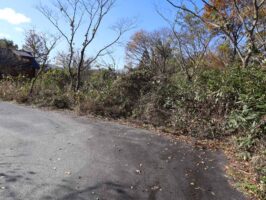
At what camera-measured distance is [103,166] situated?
606 cm

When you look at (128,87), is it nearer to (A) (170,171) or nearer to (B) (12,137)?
(B) (12,137)

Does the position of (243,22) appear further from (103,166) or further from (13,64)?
(13,64)

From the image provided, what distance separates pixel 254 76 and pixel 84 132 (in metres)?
5.12

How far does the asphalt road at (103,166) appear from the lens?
4.82 meters

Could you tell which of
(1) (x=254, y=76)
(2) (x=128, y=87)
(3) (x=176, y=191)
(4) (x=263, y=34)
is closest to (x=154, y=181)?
(3) (x=176, y=191)

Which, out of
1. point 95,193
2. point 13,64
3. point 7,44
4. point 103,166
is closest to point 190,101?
point 103,166

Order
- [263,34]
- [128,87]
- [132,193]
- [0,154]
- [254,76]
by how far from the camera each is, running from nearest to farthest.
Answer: [132,193] < [0,154] < [254,76] < [128,87] < [263,34]

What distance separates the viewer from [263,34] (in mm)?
16234

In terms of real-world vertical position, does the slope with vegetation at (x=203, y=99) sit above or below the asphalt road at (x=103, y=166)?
above

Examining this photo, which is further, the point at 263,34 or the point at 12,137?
the point at 263,34

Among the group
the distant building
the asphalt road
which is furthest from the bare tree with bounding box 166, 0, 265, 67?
the distant building

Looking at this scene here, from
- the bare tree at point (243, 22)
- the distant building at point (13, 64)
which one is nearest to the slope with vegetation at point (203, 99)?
the bare tree at point (243, 22)

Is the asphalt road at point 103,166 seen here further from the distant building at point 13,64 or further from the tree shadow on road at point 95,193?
the distant building at point 13,64

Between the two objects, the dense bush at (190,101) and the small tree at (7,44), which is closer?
the dense bush at (190,101)
